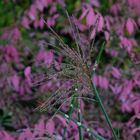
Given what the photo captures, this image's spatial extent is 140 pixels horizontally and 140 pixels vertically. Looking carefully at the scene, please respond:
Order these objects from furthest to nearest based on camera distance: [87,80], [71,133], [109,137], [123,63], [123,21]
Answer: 1. [123,63]
2. [123,21]
3. [109,137]
4. [71,133]
5. [87,80]

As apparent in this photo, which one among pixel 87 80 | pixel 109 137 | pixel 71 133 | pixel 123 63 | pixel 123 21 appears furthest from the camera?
pixel 123 63

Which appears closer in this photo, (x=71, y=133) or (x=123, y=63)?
(x=71, y=133)


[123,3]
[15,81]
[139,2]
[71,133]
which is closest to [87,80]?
[71,133]

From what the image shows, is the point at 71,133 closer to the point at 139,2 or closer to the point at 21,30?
the point at 139,2

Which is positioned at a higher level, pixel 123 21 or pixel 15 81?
pixel 123 21

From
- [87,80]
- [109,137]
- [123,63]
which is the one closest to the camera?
[87,80]

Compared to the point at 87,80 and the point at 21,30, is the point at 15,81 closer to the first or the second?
the point at 21,30

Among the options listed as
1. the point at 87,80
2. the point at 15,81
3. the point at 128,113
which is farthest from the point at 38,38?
the point at 87,80

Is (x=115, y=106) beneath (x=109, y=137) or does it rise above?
above

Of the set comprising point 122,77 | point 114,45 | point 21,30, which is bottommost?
point 122,77
